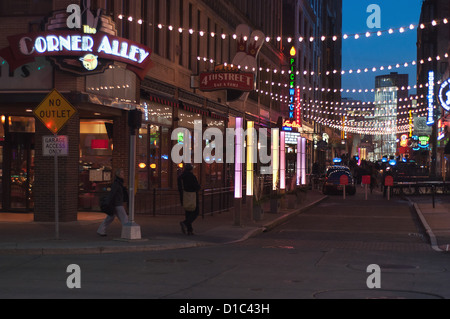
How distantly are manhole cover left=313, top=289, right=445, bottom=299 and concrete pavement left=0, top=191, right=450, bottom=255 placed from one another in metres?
6.28

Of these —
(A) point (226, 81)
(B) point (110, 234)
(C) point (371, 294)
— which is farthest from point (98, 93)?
(C) point (371, 294)

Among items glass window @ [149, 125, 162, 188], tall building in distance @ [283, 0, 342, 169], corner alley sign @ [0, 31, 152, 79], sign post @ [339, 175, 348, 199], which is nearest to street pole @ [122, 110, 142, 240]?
corner alley sign @ [0, 31, 152, 79]

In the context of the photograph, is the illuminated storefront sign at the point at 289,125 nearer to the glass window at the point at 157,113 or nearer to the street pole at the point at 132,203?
the glass window at the point at 157,113

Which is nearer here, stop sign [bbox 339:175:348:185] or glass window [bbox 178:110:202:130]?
glass window [bbox 178:110:202:130]

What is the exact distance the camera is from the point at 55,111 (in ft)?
50.6

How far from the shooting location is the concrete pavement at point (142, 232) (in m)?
14.5

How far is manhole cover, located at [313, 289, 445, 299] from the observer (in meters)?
Result: 9.18

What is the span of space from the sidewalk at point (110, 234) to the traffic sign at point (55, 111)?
2575 mm

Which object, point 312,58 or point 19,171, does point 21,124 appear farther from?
point 312,58

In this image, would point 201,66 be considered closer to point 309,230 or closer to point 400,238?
point 309,230

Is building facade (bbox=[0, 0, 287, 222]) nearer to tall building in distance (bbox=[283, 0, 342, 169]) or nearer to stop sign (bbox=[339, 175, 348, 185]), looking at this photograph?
stop sign (bbox=[339, 175, 348, 185])

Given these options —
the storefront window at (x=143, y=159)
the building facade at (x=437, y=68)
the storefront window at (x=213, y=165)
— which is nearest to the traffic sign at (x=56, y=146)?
the storefront window at (x=143, y=159)
